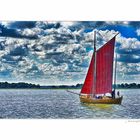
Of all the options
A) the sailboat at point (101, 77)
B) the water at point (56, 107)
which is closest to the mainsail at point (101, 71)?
the sailboat at point (101, 77)

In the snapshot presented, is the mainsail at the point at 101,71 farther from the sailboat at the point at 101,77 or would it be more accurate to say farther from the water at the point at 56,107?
the water at the point at 56,107

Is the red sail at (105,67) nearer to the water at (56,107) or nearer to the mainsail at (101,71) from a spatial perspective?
the mainsail at (101,71)

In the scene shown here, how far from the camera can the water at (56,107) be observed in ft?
13.6

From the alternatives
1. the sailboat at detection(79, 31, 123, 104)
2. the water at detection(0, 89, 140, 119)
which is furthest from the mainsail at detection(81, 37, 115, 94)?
the water at detection(0, 89, 140, 119)

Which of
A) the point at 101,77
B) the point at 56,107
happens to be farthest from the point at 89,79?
the point at 56,107

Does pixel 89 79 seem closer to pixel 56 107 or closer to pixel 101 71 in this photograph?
pixel 101 71

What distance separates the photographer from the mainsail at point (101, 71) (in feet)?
13.7

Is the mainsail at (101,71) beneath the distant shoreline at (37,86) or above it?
above

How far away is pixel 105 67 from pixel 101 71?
1.7 inches

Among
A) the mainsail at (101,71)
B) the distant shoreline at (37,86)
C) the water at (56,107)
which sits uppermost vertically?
the mainsail at (101,71)

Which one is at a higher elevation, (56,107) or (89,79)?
(89,79)

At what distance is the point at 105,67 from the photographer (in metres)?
4.21
